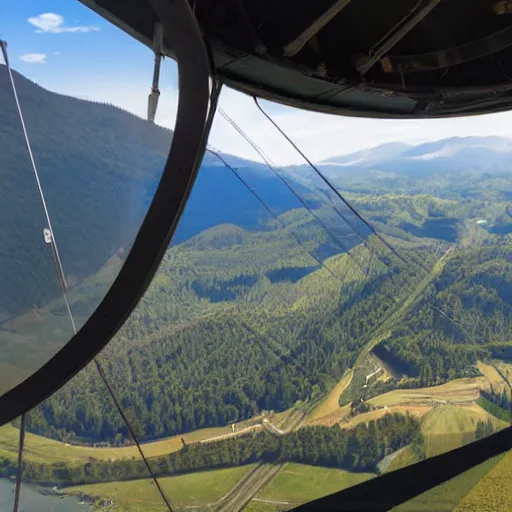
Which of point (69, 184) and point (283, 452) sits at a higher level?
point (69, 184)

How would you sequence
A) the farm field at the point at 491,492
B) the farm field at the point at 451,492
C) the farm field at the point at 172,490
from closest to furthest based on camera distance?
the farm field at the point at 451,492 < the farm field at the point at 491,492 < the farm field at the point at 172,490

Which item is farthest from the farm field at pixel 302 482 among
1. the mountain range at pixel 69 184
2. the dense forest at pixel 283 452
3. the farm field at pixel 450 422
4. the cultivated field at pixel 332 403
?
the mountain range at pixel 69 184

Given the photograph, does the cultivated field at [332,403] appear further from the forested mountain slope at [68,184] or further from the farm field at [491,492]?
the forested mountain slope at [68,184]

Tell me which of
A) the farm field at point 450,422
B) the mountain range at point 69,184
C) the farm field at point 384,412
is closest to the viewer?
the mountain range at point 69,184

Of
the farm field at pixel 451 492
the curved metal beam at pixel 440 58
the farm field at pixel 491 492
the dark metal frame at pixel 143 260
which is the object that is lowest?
the farm field at pixel 491 492

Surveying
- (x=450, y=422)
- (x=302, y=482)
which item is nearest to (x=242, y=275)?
(x=302, y=482)

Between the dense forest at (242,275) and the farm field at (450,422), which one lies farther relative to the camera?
the farm field at (450,422)

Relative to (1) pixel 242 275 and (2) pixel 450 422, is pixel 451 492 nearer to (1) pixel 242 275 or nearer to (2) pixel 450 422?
(1) pixel 242 275

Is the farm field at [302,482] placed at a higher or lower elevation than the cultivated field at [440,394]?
higher
